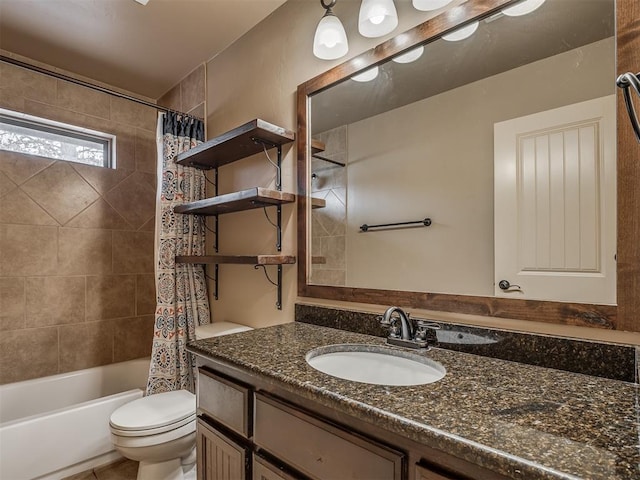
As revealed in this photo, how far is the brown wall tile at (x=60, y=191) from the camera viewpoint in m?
2.28

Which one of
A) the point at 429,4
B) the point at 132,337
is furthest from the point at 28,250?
the point at 429,4

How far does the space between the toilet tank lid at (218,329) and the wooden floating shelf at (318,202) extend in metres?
0.80

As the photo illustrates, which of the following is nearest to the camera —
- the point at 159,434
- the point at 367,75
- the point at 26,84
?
the point at 367,75

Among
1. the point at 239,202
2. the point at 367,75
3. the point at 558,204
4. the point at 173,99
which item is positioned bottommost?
the point at 558,204

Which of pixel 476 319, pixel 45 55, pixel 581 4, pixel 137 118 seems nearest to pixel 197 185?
pixel 137 118

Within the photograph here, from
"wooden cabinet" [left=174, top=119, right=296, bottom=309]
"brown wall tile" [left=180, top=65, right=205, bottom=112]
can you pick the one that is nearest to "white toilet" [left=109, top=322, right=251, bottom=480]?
"wooden cabinet" [left=174, top=119, right=296, bottom=309]

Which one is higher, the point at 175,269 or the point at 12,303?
the point at 175,269

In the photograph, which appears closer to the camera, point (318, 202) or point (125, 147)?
point (318, 202)

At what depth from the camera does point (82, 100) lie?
8.18 ft

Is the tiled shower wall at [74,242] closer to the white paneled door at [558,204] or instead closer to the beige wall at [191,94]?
the beige wall at [191,94]

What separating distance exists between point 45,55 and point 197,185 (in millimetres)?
1324

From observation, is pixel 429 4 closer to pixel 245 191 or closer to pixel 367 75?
pixel 367 75

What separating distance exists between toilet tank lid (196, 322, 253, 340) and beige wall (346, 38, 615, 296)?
2.64 feet

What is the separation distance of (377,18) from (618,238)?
109 centimetres
